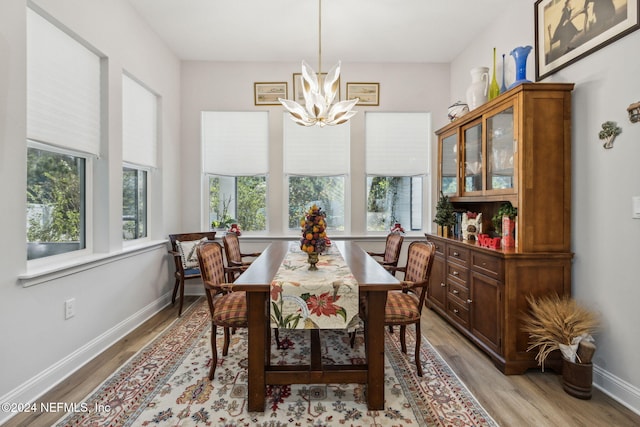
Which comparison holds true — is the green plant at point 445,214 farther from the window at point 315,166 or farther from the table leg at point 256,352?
the table leg at point 256,352

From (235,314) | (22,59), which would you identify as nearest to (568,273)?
(235,314)

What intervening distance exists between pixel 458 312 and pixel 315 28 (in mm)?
3279

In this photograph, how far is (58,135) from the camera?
2.22 m

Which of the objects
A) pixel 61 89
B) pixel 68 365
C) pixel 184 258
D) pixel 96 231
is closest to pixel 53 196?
pixel 96 231

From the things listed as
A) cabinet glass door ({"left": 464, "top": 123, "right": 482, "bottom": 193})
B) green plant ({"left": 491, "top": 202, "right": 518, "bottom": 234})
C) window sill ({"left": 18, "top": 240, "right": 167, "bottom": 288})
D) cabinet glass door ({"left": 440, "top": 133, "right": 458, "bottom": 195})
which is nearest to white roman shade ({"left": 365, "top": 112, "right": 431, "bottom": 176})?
cabinet glass door ({"left": 440, "top": 133, "right": 458, "bottom": 195})

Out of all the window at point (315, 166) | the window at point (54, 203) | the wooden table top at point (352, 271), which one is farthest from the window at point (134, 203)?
the window at point (315, 166)

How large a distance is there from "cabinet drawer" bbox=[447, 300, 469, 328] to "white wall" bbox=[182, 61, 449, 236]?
1.54 meters

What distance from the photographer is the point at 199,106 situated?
416 cm

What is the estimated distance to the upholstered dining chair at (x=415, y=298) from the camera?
2131 mm

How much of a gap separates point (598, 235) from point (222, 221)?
3892 millimetres

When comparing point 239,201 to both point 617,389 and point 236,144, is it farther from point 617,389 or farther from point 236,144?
point 617,389

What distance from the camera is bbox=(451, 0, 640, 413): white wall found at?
188 centimetres

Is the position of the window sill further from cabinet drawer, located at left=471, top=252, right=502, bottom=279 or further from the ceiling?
cabinet drawer, located at left=471, top=252, right=502, bottom=279

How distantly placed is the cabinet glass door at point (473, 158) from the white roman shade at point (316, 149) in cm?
158
